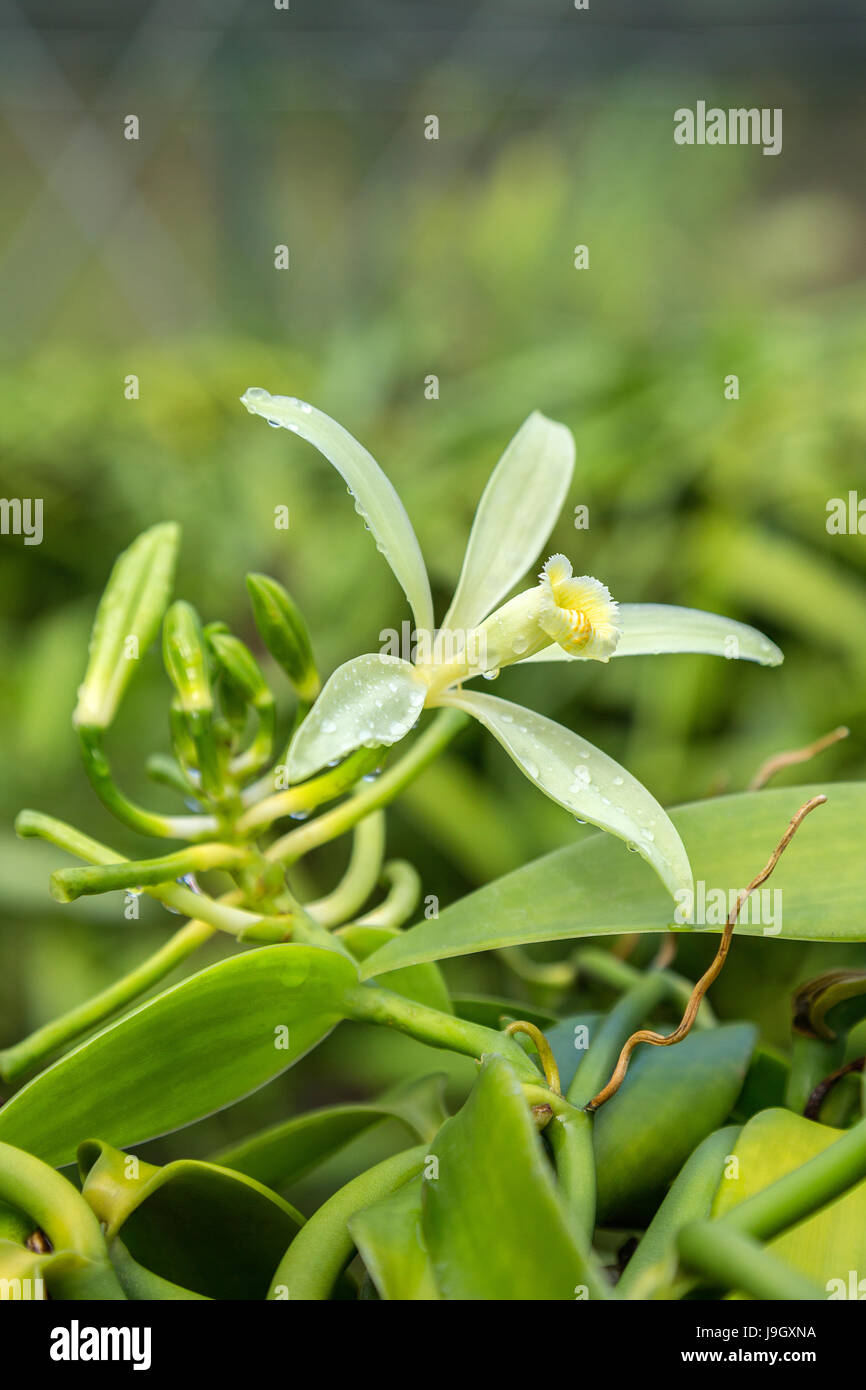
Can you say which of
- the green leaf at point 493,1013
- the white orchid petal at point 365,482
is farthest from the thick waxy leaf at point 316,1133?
the white orchid petal at point 365,482

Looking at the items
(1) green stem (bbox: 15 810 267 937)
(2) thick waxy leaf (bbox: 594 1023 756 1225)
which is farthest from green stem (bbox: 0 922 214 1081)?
(2) thick waxy leaf (bbox: 594 1023 756 1225)

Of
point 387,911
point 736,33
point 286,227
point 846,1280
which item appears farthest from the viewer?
point 286,227

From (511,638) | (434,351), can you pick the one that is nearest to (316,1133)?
(511,638)

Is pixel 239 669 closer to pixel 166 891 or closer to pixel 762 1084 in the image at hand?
pixel 166 891

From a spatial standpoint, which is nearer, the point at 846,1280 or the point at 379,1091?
the point at 846,1280

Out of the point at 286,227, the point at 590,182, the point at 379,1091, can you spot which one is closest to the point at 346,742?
the point at 379,1091

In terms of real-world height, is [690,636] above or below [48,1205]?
above

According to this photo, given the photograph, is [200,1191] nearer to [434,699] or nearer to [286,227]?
[434,699]
